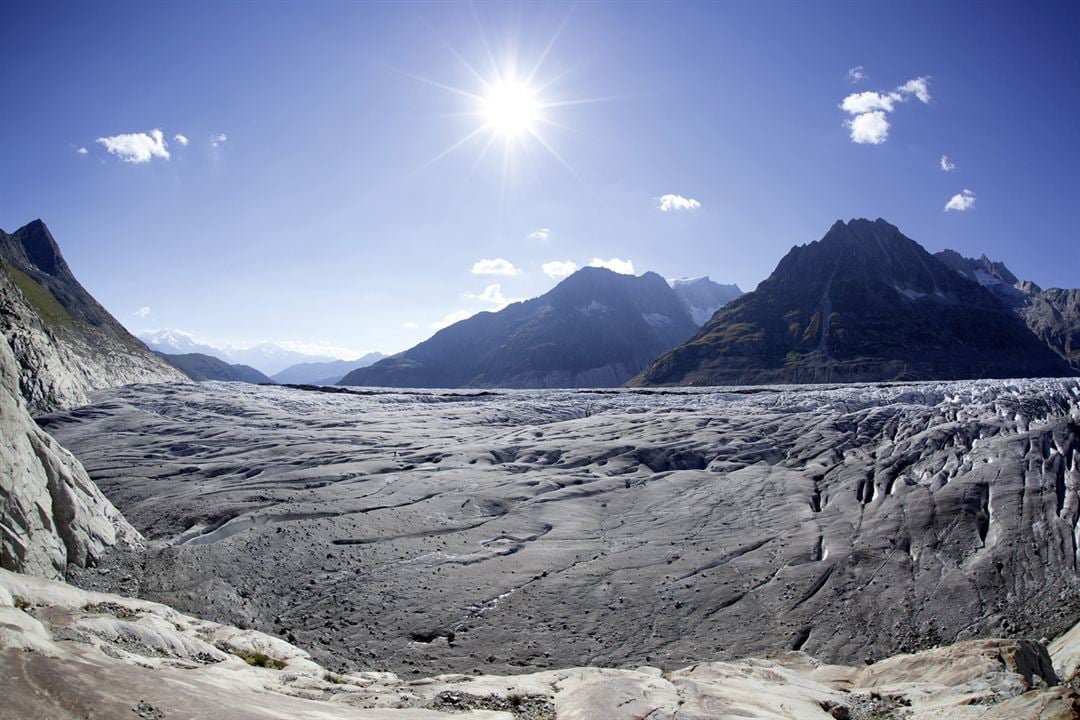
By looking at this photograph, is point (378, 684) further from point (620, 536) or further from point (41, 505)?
point (620, 536)

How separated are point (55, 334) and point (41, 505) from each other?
260 ft

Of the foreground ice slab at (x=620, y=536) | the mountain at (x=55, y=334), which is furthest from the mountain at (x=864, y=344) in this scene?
the foreground ice slab at (x=620, y=536)

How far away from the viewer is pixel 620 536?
17078mm

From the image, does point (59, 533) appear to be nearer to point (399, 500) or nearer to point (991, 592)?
point (399, 500)

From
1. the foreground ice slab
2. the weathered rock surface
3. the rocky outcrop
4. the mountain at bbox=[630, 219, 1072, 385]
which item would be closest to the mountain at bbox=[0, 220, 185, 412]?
the foreground ice slab

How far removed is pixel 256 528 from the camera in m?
16.3

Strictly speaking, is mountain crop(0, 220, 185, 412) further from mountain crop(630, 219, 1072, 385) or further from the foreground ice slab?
mountain crop(630, 219, 1072, 385)

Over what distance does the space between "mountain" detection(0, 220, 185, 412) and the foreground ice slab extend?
19.9 meters

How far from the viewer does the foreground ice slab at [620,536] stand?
39.4 ft

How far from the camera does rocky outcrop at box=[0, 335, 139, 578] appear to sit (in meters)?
→ 10.9

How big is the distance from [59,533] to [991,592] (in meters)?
22.0

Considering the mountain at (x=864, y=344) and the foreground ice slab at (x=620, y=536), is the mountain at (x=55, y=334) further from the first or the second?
the mountain at (x=864, y=344)

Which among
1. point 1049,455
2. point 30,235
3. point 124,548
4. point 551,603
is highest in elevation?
point 30,235

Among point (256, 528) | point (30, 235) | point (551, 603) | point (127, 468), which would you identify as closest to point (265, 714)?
point (551, 603)
